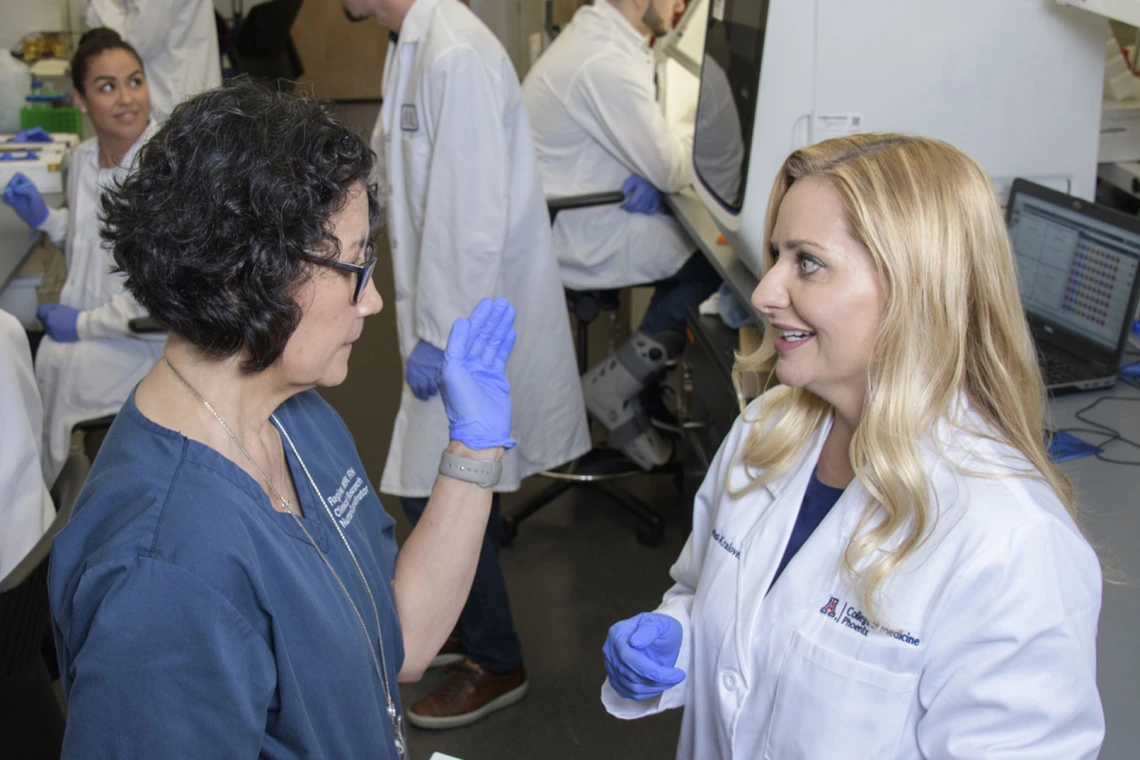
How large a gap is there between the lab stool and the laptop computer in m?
1.17

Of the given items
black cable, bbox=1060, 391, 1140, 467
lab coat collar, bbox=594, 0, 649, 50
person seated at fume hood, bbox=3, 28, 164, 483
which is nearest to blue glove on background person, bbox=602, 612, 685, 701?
black cable, bbox=1060, 391, 1140, 467

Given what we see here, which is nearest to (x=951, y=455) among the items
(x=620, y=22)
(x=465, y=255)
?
(x=465, y=255)

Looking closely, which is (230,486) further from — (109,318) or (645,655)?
(109,318)

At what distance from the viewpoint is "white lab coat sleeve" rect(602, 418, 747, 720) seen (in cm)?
118

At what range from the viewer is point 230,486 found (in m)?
0.87

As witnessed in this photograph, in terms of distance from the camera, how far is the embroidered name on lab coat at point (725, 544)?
111 centimetres

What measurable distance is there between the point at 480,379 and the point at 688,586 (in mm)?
393

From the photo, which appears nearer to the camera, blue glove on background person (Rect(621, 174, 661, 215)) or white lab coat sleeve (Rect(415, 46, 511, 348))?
white lab coat sleeve (Rect(415, 46, 511, 348))

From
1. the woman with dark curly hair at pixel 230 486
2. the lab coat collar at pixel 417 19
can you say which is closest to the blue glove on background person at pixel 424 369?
the lab coat collar at pixel 417 19

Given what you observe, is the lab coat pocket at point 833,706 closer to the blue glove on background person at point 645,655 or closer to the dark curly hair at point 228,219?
the blue glove on background person at point 645,655

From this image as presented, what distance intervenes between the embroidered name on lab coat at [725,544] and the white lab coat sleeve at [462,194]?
91cm

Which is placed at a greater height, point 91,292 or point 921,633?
point 921,633

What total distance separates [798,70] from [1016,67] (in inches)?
16.0

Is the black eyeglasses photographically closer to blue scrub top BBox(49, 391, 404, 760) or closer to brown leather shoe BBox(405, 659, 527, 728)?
blue scrub top BBox(49, 391, 404, 760)
